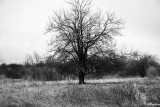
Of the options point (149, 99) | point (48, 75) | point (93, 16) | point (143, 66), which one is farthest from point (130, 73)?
point (149, 99)

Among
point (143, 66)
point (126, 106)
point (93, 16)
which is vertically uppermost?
point (93, 16)

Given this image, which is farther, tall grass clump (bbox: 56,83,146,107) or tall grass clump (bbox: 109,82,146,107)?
tall grass clump (bbox: 56,83,146,107)

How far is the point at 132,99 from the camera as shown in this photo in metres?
10.7

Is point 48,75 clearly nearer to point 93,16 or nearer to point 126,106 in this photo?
point 93,16

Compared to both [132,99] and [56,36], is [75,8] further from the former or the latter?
[132,99]

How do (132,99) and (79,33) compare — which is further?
(79,33)

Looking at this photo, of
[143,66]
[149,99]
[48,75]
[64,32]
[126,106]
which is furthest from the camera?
[143,66]

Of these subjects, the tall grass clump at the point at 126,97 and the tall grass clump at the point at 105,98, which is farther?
the tall grass clump at the point at 105,98

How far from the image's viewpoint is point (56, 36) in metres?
19.1

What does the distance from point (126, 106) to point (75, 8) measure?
1288 centimetres

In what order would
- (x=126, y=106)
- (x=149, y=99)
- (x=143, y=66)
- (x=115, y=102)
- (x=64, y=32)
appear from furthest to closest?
(x=143, y=66)
(x=64, y=32)
(x=149, y=99)
(x=115, y=102)
(x=126, y=106)

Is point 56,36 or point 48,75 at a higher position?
point 56,36

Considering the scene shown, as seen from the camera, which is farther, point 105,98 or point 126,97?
point 105,98

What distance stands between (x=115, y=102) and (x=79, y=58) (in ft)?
30.4
